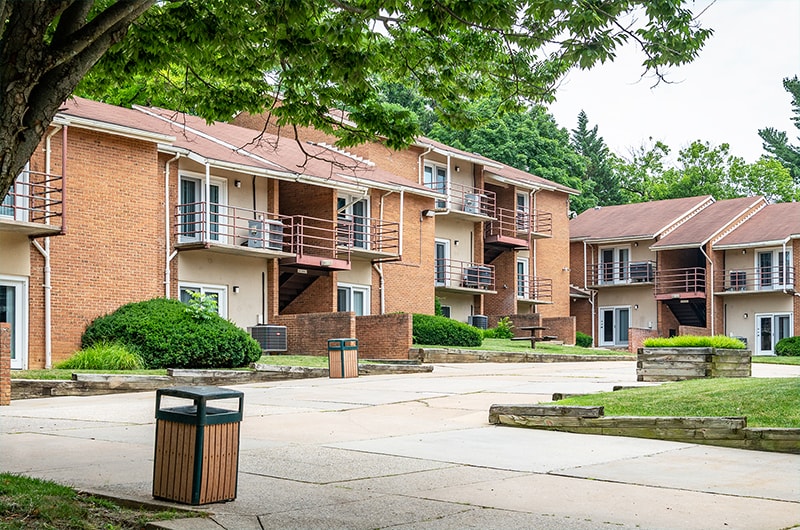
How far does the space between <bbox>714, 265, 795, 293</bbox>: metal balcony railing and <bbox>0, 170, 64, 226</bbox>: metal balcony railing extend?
36.4 meters

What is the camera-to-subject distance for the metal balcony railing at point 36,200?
23.7 m

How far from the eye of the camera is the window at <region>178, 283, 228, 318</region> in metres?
29.6

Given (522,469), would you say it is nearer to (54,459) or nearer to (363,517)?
(363,517)

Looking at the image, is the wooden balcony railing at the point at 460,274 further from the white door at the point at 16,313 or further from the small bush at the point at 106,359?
the white door at the point at 16,313

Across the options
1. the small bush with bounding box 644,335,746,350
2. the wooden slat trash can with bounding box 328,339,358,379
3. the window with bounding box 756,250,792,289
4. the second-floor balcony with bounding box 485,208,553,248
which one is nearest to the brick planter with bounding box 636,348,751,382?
the small bush with bounding box 644,335,746,350

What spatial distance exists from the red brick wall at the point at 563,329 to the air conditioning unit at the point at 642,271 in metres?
9.90

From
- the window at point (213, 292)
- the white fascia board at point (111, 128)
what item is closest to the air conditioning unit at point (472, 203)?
the window at point (213, 292)

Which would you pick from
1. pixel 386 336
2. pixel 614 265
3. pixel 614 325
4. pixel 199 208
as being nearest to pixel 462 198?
pixel 614 265

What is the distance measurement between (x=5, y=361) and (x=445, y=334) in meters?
20.0

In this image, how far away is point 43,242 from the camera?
80.1ft

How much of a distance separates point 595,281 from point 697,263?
19.0ft

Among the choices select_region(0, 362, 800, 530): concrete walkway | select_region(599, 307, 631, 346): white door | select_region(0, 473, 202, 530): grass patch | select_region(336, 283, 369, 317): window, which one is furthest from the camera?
select_region(599, 307, 631, 346): white door

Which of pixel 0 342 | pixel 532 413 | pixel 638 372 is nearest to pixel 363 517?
pixel 532 413

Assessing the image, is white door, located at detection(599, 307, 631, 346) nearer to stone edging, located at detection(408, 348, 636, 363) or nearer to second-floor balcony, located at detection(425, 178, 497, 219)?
second-floor balcony, located at detection(425, 178, 497, 219)
